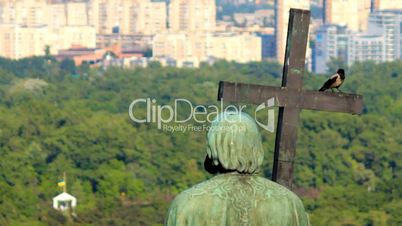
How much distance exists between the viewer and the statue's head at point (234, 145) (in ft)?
25.0

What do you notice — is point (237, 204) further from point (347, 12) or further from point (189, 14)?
point (189, 14)

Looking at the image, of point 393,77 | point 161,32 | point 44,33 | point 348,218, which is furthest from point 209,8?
point 348,218

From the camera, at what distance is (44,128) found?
77938 millimetres

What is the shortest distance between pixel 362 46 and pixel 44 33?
24595 millimetres

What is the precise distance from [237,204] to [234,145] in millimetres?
201

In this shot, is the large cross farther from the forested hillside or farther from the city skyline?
the city skyline

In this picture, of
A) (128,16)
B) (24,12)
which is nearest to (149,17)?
(128,16)

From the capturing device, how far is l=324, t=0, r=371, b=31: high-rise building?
558 feet

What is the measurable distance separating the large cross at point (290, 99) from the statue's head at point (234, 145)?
1.73m

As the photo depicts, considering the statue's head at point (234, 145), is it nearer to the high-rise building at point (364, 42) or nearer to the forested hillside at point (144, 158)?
the forested hillside at point (144, 158)

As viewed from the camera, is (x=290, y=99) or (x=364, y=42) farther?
(x=364, y=42)

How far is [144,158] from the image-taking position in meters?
74.2

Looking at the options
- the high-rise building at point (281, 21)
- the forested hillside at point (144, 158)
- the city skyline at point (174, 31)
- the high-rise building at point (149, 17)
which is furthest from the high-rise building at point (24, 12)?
the forested hillside at point (144, 158)

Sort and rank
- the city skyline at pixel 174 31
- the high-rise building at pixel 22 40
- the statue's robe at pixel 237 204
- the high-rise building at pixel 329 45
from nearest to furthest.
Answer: the statue's robe at pixel 237 204 → the high-rise building at pixel 329 45 → the high-rise building at pixel 22 40 → the city skyline at pixel 174 31
